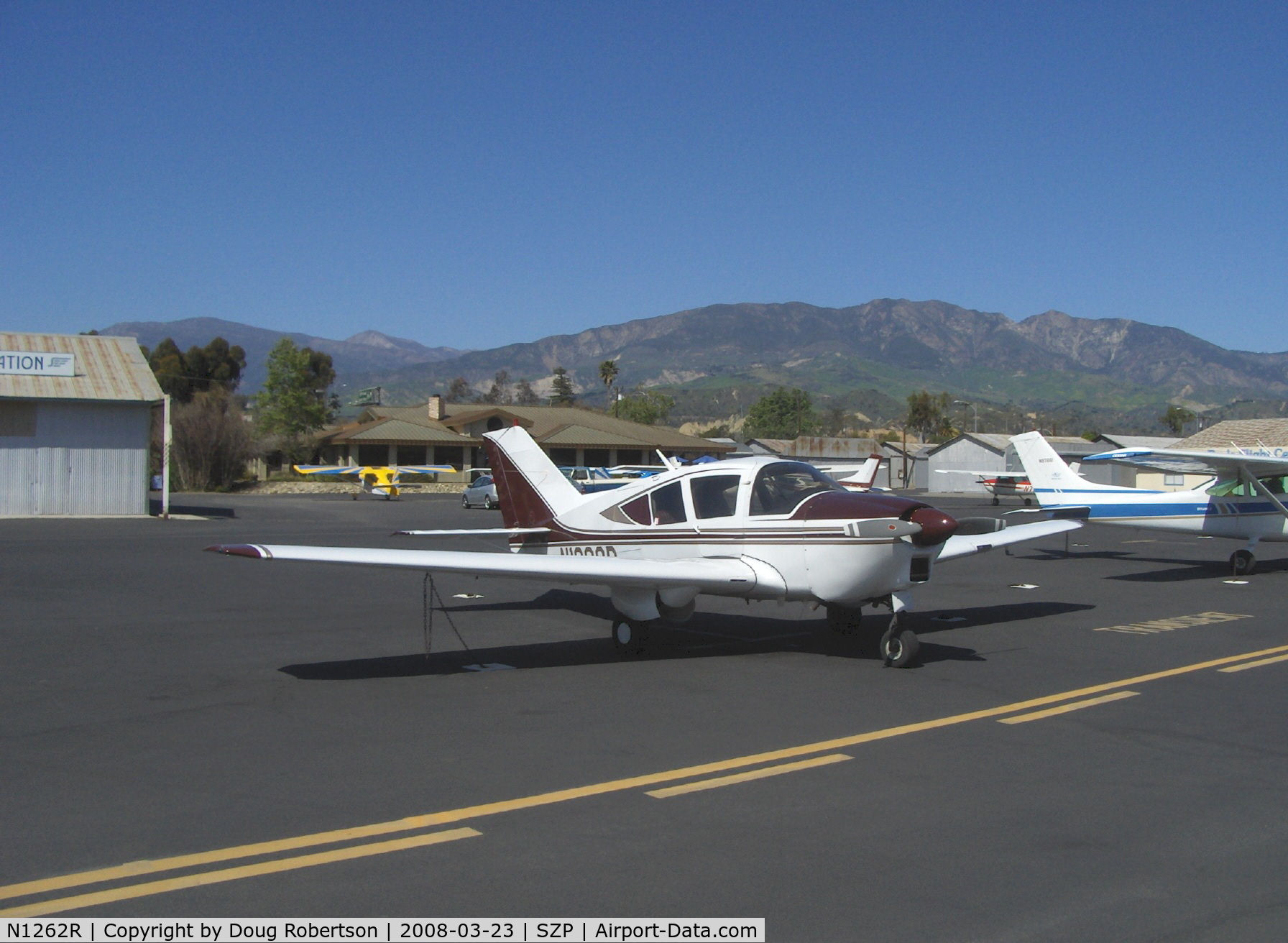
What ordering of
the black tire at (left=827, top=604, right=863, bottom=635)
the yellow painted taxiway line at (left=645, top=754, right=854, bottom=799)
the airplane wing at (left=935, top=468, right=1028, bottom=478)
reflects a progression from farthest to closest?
the airplane wing at (left=935, top=468, right=1028, bottom=478) → the black tire at (left=827, top=604, right=863, bottom=635) → the yellow painted taxiway line at (left=645, top=754, right=854, bottom=799)

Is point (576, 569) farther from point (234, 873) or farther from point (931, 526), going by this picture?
point (234, 873)

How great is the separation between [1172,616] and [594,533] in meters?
8.33

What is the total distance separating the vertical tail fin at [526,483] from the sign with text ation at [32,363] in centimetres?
2814

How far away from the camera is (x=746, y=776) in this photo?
21.4 feet

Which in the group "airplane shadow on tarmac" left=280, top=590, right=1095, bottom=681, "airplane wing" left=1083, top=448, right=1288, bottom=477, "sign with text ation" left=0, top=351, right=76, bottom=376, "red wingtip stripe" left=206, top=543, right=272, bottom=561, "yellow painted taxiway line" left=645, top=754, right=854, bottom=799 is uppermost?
"sign with text ation" left=0, top=351, right=76, bottom=376

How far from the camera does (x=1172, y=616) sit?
14.2 metres

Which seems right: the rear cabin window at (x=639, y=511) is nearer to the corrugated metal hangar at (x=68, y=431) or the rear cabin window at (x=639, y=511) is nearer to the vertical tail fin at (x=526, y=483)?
the vertical tail fin at (x=526, y=483)

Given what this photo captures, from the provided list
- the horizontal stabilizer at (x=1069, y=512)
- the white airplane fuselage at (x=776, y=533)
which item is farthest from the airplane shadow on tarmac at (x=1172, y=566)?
the white airplane fuselage at (x=776, y=533)

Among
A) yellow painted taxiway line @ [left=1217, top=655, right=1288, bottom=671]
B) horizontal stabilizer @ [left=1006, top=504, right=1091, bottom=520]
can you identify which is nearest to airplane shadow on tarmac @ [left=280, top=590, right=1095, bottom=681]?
yellow painted taxiway line @ [left=1217, top=655, right=1288, bottom=671]

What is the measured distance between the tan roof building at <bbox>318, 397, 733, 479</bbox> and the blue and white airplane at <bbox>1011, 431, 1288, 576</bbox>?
52.5 m

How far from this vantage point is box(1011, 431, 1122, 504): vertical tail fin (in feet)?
74.6

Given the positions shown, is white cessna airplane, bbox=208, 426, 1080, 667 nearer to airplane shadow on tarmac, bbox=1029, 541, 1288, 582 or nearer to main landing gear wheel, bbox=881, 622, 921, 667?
main landing gear wheel, bbox=881, 622, 921, 667

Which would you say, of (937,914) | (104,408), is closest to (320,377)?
(104,408)

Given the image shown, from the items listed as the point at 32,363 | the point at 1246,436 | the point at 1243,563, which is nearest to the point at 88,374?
the point at 32,363
